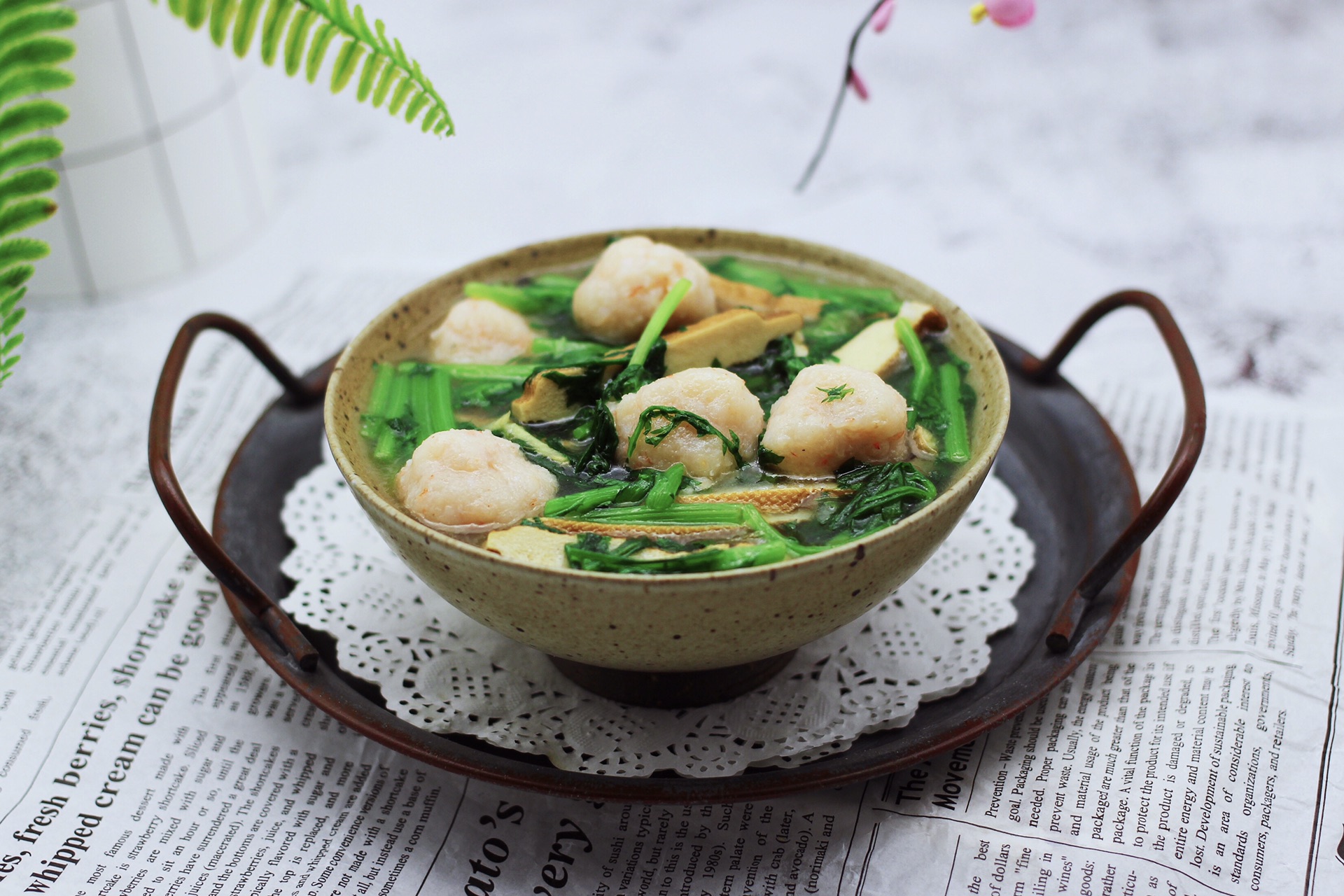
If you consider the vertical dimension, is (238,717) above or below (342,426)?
below

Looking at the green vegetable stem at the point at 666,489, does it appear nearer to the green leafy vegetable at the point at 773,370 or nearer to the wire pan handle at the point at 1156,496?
the green leafy vegetable at the point at 773,370

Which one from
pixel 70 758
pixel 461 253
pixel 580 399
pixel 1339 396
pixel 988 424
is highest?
pixel 580 399

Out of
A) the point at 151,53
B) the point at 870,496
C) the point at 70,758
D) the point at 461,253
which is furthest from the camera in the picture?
the point at 461,253

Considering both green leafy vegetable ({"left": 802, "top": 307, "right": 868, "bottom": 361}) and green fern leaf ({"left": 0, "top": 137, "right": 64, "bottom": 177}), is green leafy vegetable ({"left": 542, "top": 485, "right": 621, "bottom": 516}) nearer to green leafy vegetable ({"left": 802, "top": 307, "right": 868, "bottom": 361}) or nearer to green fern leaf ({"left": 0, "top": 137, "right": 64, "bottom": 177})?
green leafy vegetable ({"left": 802, "top": 307, "right": 868, "bottom": 361})

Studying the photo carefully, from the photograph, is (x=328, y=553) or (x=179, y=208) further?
(x=179, y=208)

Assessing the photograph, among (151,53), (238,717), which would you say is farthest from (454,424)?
(151,53)

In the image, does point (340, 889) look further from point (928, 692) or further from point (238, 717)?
point (928, 692)
